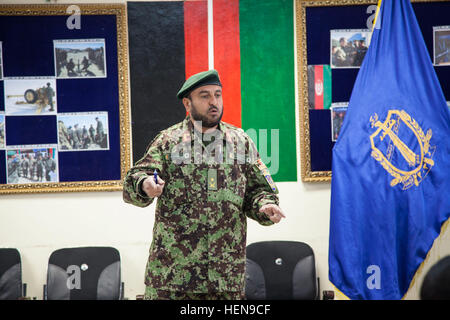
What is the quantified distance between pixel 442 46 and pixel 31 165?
10.1 feet

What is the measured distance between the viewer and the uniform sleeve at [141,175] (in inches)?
71.5

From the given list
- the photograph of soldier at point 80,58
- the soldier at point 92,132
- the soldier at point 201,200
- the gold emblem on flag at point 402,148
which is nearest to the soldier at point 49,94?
the photograph of soldier at point 80,58

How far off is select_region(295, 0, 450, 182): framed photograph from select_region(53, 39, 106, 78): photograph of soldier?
1.42 m

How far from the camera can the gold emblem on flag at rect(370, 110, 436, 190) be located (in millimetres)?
2619

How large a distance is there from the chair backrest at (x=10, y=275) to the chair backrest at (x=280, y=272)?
1.56 metres

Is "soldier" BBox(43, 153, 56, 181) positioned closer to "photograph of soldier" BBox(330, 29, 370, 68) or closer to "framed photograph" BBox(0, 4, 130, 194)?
"framed photograph" BBox(0, 4, 130, 194)

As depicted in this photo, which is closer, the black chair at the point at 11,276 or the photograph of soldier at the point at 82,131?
the black chair at the point at 11,276

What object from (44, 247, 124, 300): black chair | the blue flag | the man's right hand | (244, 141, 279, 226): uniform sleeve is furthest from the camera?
(44, 247, 124, 300): black chair

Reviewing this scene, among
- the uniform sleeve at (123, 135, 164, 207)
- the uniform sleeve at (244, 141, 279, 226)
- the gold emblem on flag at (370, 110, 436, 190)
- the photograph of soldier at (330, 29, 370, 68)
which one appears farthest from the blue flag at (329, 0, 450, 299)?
the uniform sleeve at (123, 135, 164, 207)

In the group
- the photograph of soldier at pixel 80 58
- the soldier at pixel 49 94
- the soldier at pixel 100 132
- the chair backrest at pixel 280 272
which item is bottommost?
the chair backrest at pixel 280 272

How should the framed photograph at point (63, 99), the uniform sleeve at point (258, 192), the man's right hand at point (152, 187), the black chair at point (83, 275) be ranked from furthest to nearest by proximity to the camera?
the framed photograph at point (63, 99)
the black chair at point (83, 275)
the uniform sleeve at point (258, 192)
the man's right hand at point (152, 187)

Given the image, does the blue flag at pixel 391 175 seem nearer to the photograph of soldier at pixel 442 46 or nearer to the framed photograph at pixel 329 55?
the framed photograph at pixel 329 55

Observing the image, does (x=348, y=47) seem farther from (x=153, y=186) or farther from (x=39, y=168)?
(x=39, y=168)

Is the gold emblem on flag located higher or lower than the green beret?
lower
